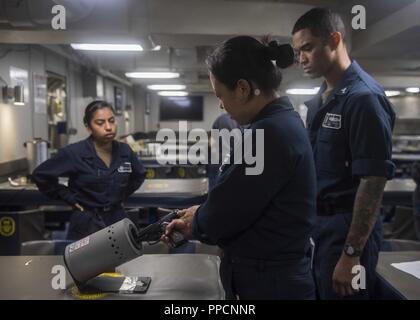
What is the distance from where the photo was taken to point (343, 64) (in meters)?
1.68

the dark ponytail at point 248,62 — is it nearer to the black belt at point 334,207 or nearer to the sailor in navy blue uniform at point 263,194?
the sailor in navy blue uniform at point 263,194

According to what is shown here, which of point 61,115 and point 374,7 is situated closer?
point 374,7

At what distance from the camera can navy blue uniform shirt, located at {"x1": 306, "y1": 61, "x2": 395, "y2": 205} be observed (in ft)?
4.79

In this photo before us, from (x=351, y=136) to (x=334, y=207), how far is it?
29 cm

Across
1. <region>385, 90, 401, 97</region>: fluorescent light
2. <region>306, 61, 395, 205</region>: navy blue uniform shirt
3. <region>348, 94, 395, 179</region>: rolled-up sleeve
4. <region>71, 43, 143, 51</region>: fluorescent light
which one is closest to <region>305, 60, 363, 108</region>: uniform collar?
<region>306, 61, 395, 205</region>: navy blue uniform shirt

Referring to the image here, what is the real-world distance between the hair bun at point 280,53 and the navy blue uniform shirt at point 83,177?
155cm

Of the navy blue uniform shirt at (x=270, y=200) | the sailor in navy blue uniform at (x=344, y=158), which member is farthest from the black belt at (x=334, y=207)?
the navy blue uniform shirt at (x=270, y=200)

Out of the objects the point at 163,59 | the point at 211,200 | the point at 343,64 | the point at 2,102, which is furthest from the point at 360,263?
the point at 163,59

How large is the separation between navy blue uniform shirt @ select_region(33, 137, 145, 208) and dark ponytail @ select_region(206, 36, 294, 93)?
1.46 metres

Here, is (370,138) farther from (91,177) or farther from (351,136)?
(91,177)

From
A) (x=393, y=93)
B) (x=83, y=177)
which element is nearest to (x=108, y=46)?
(x=83, y=177)

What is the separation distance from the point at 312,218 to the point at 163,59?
20.8ft
